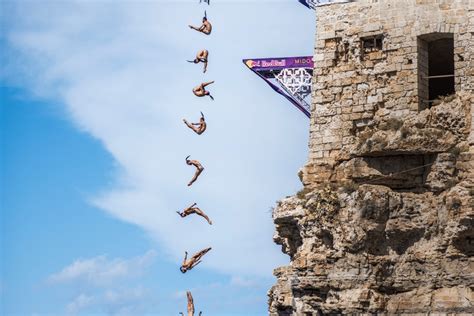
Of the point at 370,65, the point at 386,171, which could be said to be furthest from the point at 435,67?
the point at 386,171

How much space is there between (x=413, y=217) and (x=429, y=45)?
599 cm

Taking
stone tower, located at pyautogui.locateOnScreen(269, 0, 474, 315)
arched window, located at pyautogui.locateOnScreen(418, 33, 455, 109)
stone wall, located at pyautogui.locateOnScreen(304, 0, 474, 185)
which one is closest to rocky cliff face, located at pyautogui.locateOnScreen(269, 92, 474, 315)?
stone tower, located at pyautogui.locateOnScreen(269, 0, 474, 315)

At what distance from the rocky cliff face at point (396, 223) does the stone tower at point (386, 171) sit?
27mm

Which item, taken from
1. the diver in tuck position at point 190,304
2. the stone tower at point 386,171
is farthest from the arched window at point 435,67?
the diver in tuck position at point 190,304

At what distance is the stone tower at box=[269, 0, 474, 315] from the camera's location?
107 feet

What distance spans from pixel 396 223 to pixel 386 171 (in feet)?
5.59

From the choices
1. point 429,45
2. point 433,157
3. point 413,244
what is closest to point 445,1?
point 429,45

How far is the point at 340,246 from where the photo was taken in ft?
110

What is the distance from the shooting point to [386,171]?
34219 mm

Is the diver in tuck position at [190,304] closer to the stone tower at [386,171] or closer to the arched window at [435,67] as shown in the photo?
the stone tower at [386,171]

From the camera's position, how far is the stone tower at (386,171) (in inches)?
1287

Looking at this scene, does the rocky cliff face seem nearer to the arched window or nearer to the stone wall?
the stone wall

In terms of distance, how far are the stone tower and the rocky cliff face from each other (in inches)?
1.1

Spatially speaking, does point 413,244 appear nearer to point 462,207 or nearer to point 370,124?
point 462,207
